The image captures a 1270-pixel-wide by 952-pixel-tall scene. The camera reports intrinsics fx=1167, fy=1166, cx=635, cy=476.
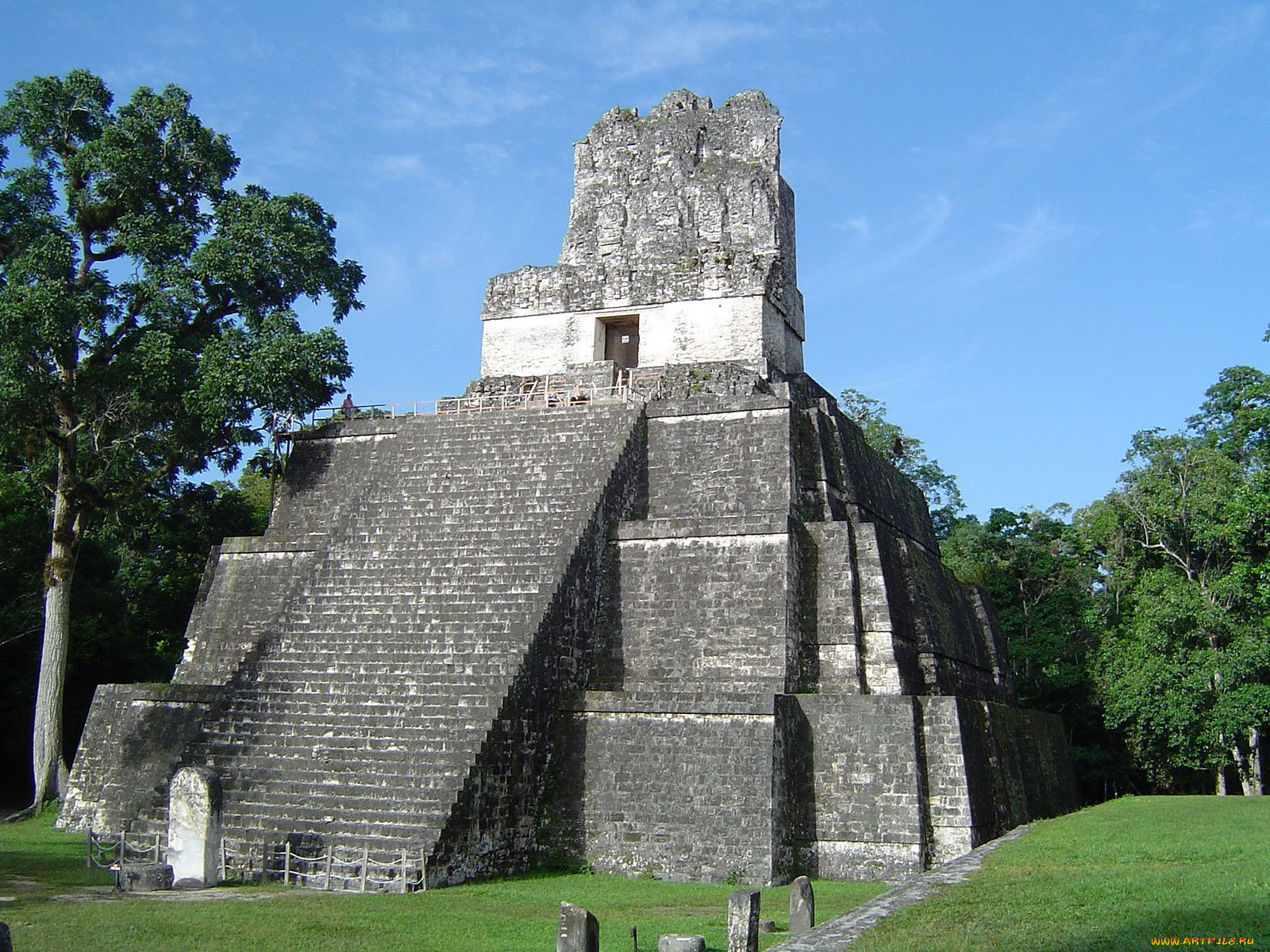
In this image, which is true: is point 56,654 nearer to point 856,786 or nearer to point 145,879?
point 145,879

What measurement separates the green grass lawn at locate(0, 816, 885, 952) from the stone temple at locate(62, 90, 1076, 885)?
0.65m

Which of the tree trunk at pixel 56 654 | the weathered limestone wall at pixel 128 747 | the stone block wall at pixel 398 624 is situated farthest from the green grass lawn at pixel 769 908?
the tree trunk at pixel 56 654

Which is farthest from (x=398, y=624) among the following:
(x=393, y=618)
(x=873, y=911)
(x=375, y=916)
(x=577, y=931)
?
(x=873, y=911)

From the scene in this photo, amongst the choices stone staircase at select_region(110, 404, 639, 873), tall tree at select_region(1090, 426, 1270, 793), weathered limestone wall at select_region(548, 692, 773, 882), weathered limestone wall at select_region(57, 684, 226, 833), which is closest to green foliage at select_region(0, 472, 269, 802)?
weathered limestone wall at select_region(57, 684, 226, 833)

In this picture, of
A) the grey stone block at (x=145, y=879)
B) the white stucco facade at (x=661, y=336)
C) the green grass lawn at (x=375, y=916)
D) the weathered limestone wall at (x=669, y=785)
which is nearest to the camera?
the green grass lawn at (x=375, y=916)

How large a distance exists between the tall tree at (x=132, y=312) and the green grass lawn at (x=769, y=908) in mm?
6824

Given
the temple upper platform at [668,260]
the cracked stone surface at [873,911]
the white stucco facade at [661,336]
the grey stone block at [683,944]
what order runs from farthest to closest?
the temple upper platform at [668,260] < the white stucco facade at [661,336] < the grey stone block at [683,944] < the cracked stone surface at [873,911]

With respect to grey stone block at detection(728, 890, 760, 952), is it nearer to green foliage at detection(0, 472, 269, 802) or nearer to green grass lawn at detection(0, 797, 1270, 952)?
green grass lawn at detection(0, 797, 1270, 952)

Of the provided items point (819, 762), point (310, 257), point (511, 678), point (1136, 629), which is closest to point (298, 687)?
point (511, 678)

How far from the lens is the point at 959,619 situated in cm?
1809

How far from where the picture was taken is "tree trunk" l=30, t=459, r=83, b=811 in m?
16.2

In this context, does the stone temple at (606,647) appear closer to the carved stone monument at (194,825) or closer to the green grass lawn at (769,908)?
the carved stone monument at (194,825)

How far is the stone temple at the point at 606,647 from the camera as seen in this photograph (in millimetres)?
11633

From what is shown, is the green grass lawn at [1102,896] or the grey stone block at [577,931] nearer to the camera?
the green grass lawn at [1102,896]
